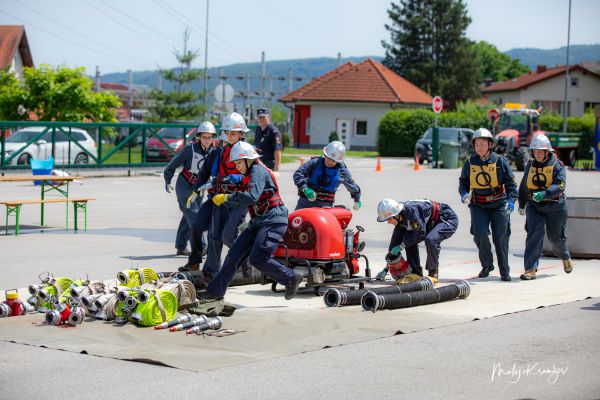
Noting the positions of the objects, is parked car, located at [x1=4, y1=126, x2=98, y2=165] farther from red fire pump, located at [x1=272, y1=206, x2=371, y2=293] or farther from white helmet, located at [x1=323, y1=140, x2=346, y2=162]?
red fire pump, located at [x1=272, y1=206, x2=371, y2=293]

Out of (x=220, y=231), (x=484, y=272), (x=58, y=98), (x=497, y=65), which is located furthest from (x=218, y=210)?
(x=497, y=65)

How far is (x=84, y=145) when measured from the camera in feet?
109

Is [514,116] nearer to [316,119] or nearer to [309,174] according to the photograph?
[316,119]

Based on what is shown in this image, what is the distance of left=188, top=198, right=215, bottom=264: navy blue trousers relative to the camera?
12133mm

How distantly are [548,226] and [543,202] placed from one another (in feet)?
1.27

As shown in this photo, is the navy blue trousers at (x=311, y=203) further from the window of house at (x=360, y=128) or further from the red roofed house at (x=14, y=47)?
the window of house at (x=360, y=128)

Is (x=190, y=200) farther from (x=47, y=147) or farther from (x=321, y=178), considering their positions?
(x=47, y=147)

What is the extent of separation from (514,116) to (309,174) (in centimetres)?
3397

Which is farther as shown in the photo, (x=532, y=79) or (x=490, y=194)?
(x=532, y=79)

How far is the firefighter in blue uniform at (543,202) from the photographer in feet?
43.2

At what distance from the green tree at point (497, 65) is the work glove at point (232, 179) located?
139 m

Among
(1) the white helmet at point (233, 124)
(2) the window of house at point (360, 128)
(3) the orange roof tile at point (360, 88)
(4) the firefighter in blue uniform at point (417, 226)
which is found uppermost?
(3) the orange roof tile at point (360, 88)

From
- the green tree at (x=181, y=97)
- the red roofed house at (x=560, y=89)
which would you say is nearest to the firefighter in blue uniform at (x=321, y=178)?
the green tree at (x=181, y=97)

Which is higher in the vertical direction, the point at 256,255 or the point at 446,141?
the point at 446,141
